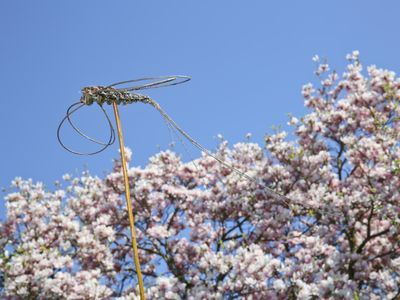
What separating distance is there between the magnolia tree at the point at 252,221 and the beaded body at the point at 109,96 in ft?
17.1

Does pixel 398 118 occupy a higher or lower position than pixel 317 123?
lower

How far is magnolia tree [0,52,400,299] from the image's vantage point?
8328mm

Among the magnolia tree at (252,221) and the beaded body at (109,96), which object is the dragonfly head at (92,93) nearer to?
the beaded body at (109,96)

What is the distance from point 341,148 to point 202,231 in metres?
3.54

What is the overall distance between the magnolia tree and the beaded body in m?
5.20

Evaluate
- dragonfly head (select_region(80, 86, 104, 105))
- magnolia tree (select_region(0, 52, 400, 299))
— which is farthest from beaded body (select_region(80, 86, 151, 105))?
magnolia tree (select_region(0, 52, 400, 299))

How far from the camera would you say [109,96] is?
247 centimetres

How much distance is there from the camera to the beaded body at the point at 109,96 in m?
2.45

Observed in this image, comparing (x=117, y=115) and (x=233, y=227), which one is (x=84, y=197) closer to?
(x=233, y=227)

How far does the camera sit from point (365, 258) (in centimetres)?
874

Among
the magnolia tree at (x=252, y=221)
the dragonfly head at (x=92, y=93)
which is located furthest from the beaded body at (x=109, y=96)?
the magnolia tree at (x=252, y=221)

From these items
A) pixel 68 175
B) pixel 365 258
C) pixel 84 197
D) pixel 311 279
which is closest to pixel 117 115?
pixel 311 279

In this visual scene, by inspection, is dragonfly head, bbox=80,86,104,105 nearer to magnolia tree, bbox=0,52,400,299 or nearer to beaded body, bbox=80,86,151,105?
beaded body, bbox=80,86,151,105

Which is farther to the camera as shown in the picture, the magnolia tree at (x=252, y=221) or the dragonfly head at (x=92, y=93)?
the magnolia tree at (x=252, y=221)
